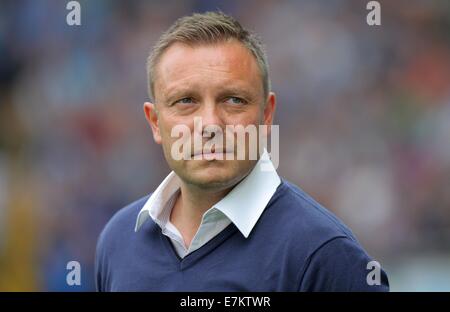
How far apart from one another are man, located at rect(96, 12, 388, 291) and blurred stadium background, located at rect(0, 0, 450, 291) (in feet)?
9.11

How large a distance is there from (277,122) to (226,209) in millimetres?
3412

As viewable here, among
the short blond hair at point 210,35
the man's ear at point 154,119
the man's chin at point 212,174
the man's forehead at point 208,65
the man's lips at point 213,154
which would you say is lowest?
the man's chin at point 212,174

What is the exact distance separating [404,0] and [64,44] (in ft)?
8.44

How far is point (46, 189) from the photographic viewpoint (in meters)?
4.95

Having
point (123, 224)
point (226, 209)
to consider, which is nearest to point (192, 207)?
point (226, 209)

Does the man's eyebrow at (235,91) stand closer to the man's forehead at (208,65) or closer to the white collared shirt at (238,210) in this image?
the man's forehead at (208,65)

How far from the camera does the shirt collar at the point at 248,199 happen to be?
5.70 ft

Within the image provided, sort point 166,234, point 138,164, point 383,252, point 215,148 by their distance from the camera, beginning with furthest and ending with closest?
point 138,164 < point 383,252 < point 166,234 < point 215,148

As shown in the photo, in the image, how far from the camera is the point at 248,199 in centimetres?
178

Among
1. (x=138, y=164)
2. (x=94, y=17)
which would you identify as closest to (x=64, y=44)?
(x=94, y=17)

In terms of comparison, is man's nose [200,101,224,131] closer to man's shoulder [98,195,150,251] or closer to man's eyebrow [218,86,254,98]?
man's eyebrow [218,86,254,98]

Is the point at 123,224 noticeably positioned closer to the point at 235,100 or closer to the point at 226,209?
the point at 226,209

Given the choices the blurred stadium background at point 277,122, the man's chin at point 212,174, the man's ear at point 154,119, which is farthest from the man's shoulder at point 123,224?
the blurred stadium background at point 277,122
